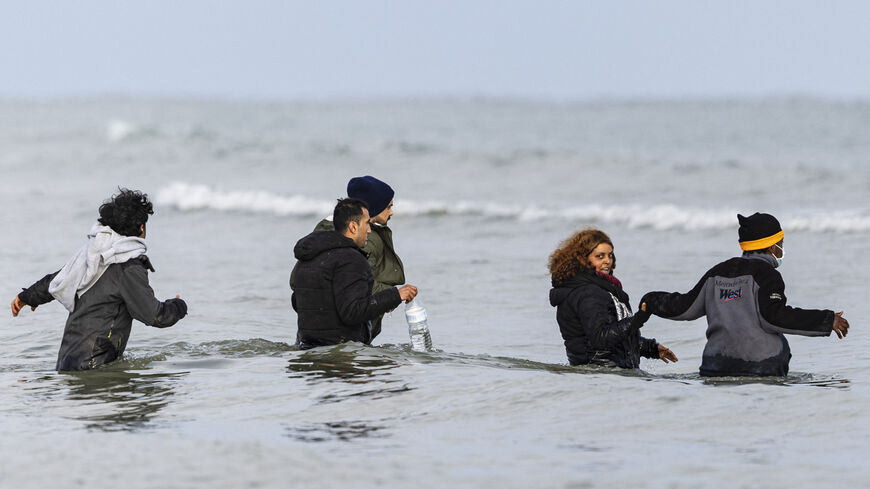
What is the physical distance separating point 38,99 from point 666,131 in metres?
58.6

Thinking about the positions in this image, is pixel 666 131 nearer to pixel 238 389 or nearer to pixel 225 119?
pixel 225 119

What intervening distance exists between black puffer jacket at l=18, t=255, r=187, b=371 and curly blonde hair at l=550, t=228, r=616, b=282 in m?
2.45

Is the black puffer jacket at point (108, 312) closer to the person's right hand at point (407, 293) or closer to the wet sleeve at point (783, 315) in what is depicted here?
the person's right hand at point (407, 293)

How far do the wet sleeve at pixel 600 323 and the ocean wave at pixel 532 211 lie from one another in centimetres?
1179

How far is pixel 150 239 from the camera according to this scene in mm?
18453

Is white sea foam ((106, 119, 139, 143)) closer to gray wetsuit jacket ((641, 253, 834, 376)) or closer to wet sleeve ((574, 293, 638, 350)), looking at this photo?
wet sleeve ((574, 293, 638, 350))

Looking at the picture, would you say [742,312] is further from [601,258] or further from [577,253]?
[577,253]

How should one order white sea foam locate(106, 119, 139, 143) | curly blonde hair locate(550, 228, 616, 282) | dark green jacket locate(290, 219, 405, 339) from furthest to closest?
white sea foam locate(106, 119, 139, 143)
dark green jacket locate(290, 219, 405, 339)
curly blonde hair locate(550, 228, 616, 282)

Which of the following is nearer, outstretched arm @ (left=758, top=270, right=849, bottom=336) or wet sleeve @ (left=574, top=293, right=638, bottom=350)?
outstretched arm @ (left=758, top=270, right=849, bottom=336)

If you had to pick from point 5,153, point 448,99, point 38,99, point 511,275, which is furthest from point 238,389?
point 38,99

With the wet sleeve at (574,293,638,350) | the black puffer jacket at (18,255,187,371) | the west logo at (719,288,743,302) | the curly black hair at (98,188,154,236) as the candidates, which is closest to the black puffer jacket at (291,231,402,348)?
the black puffer jacket at (18,255,187,371)

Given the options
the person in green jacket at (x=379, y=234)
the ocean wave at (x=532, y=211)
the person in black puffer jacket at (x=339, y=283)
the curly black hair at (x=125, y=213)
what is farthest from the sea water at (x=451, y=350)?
the curly black hair at (x=125, y=213)

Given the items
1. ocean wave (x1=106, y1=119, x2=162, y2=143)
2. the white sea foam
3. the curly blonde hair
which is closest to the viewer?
the curly blonde hair

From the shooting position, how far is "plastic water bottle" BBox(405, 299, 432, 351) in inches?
301
